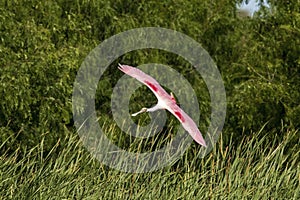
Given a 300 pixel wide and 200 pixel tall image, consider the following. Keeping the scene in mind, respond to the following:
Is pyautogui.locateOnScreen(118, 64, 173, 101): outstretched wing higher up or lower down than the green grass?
higher up

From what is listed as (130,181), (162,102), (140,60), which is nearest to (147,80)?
(162,102)

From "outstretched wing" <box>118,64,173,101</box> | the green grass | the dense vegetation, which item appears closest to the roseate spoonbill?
"outstretched wing" <box>118,64,173,101</box>

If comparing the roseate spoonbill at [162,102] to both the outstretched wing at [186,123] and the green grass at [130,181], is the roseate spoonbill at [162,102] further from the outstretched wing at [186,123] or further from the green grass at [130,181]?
the green grass at [130,181]

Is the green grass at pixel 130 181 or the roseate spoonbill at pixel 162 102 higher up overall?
the roseate spoonbill at pixel 162 102

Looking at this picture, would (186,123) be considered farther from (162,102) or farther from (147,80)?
(147,80)

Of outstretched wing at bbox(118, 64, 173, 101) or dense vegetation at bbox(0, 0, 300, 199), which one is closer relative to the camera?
outstretched wing at bbox(118, 64, 173, 101)

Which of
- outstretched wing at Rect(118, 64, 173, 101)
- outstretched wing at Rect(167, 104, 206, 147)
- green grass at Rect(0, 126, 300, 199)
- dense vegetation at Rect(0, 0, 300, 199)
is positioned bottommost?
dense vegetation at Rect(0, 0, 300, 199)

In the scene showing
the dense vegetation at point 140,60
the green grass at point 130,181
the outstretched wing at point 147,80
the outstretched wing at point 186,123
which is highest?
the outstretched wing at point 147,80

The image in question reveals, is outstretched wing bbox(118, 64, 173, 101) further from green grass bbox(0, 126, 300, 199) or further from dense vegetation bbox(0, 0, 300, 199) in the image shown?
dense vegetation bbox(0, 0, 300, 199)

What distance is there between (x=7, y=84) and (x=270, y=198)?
4.65m

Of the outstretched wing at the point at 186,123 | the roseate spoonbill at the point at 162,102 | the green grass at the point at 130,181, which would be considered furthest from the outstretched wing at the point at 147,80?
the green grass at the point at 130,181

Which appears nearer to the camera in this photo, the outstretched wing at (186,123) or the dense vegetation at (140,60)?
the outstretched wing at (186,123)

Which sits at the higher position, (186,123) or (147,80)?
(147,80)

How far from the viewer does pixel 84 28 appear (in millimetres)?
11711
